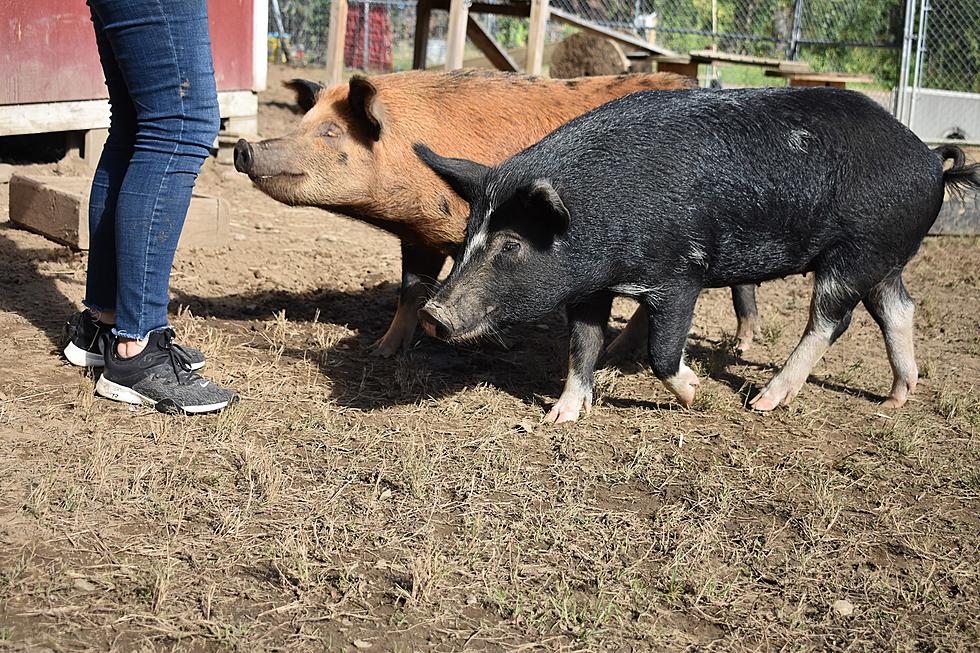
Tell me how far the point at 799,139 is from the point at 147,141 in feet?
8.30

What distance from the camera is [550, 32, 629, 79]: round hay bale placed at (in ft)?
39.3

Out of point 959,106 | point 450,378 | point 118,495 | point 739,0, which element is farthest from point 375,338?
point 739,0

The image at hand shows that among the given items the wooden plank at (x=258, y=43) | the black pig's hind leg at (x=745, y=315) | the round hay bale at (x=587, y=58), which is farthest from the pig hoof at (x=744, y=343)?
the round hay bale at (x=587, y=58)

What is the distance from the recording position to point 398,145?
467 cm

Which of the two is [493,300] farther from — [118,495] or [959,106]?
[959,106]

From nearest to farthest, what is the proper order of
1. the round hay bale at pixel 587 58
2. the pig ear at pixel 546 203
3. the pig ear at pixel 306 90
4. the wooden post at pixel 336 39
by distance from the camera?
the pig ear at pixel 546 203 → the pig ear at pixel 306 90 → the wooden post at pixel 336 39 → the round hay bale at pixel 587 58

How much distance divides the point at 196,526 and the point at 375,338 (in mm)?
2256

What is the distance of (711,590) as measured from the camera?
9.59ft

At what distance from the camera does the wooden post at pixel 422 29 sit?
35.1 ft

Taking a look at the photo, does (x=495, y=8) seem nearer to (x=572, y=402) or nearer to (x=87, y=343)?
(x=572, y=402)

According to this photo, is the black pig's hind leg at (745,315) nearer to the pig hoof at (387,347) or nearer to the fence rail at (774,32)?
the pig hoof at (387,347)

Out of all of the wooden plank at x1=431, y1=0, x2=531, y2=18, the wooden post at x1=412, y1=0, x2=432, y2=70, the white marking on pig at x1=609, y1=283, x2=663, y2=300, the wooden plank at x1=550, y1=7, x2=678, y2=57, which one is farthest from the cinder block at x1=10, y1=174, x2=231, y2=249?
the wooden plank at x1=550, y1=7, x2=678, y2=57

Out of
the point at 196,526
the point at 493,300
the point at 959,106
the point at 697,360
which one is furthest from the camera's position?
the point at 959,106

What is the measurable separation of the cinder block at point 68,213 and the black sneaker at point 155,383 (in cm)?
204
